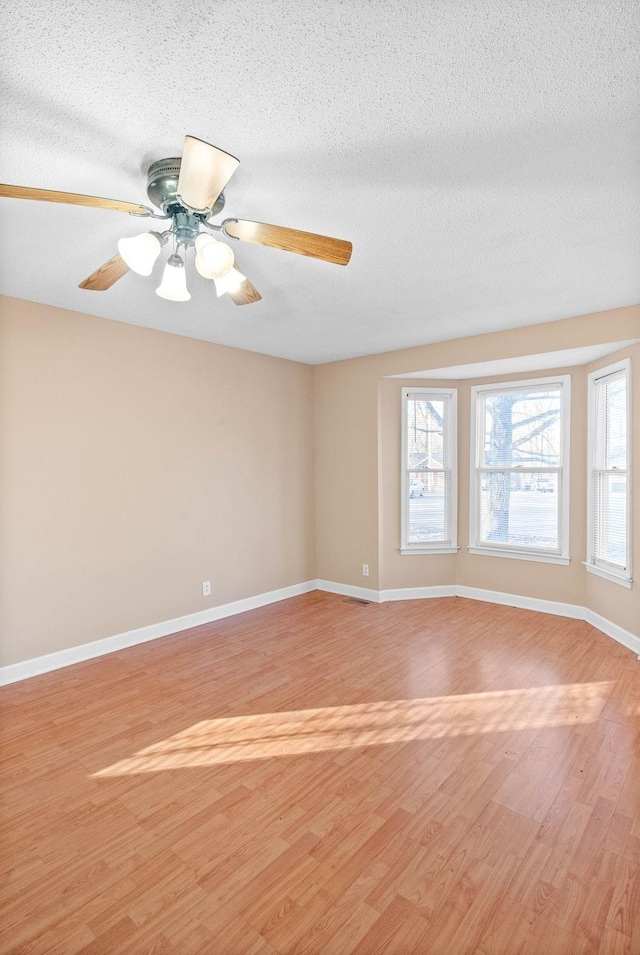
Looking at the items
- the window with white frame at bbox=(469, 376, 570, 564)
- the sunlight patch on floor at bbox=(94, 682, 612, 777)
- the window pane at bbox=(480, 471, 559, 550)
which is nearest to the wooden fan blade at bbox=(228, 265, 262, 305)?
the sunlight patch on floor at bbox=(94, 682, 612, 777)

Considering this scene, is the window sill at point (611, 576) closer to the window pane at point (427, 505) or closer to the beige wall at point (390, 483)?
the beige wall at point (390, 483)

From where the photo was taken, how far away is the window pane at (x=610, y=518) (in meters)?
3.93

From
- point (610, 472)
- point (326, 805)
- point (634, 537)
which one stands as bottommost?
point (326, 805)

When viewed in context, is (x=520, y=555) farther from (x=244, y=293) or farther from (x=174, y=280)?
(x=174, y=280)

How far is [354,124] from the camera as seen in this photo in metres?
1.64

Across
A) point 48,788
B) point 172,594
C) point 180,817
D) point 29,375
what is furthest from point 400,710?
point 29,375

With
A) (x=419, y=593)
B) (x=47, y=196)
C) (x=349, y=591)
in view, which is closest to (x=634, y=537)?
(x=419, y=593)

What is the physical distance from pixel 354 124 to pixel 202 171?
575mm

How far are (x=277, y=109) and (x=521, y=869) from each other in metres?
2.74

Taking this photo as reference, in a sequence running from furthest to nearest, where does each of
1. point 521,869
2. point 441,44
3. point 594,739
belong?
point 594,739
point 521,869
point 441,44

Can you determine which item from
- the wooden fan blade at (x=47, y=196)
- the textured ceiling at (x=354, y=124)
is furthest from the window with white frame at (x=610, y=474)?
the wooden fan blade at (x=47, y=196)

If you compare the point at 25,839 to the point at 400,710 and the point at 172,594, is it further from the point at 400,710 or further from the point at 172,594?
the point at 172,594

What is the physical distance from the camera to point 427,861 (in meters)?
1.79

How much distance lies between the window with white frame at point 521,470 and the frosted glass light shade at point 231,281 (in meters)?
3.48
